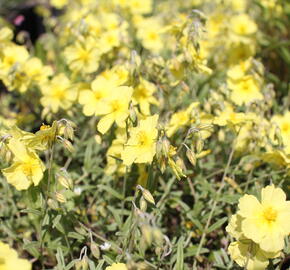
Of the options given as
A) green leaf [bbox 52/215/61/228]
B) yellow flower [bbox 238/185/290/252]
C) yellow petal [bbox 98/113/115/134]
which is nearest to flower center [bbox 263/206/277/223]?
yellow flower [bbox 238/185/290/252]

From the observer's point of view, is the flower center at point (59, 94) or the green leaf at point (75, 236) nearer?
the green leaf at point (75, 236)

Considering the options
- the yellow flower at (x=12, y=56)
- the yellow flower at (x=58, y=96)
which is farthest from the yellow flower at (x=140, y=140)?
the yellow flower at (x=12, y=56)

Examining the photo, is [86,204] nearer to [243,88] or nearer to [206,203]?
[206,203]

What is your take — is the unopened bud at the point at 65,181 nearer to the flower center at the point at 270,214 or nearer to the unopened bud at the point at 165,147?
the unopened bud at the point at 165,147

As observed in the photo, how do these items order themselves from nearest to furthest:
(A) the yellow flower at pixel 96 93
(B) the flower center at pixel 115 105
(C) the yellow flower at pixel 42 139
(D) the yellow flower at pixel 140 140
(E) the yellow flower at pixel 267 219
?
(E) the yellow flower at pixel 267 219 → (C) the yellow flower at pixel 42 139 → (D) the yellow flower at pixel 140 140 → (B) the flower center at pixel 115 105 → (A) the yellow flower at pixel 96 93

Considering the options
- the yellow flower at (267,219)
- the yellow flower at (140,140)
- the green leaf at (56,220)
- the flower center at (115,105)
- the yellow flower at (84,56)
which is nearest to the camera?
the yellow flower at (267,219)

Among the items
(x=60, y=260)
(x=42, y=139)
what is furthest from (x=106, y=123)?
(x=60, y=260)

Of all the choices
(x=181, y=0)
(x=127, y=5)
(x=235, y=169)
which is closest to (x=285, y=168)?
(x=235, y=169)
